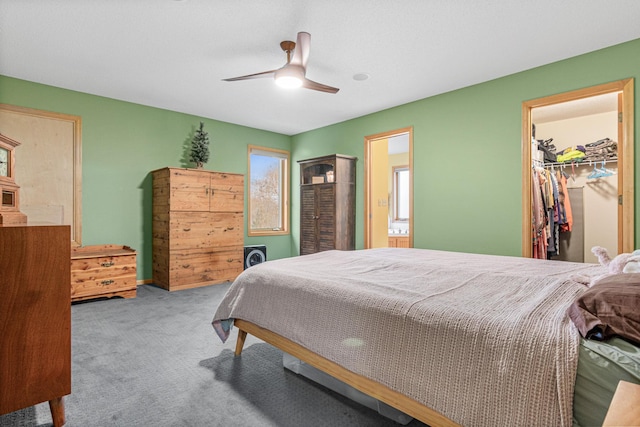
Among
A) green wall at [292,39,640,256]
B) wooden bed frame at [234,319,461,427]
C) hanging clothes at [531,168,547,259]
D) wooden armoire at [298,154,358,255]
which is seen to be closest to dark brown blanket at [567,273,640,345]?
wooden bed frame at [234,319,461,427]

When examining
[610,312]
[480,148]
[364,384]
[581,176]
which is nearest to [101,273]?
[364,384]

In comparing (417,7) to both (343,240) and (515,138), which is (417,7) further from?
(343,240)

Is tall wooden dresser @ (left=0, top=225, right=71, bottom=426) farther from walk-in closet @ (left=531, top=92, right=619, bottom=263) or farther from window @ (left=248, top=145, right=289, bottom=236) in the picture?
walk-in closet @ (left=531, top=92, right=619, bottom=263)

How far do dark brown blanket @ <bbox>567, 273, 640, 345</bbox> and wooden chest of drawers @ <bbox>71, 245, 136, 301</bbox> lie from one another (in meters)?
4.28

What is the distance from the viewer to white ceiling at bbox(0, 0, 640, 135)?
243cm

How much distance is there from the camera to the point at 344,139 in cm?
538

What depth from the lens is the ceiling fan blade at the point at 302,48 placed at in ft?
8.86

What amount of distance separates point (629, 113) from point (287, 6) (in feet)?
10.0

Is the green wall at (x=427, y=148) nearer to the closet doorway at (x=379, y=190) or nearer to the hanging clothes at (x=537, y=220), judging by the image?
the closet doorway at (x=379, y=190)

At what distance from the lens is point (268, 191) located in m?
6.16

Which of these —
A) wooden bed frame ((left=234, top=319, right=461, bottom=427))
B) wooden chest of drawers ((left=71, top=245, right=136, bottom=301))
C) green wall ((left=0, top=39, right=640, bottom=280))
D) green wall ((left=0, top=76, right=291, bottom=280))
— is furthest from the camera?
green wall ((left=0, top=76, right=291, bottom=280))

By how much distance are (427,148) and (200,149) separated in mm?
3238

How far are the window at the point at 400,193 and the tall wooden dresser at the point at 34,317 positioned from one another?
6.42 m

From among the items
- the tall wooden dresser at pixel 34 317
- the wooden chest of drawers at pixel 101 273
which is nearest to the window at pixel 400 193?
the wooden chest of drawers at pixel 101 273
